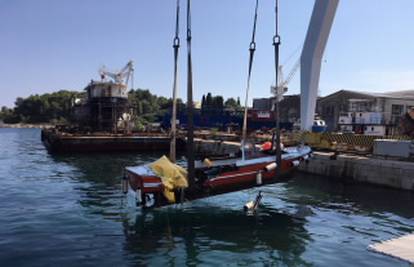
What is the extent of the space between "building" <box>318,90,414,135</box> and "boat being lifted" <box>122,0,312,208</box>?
83.2ft

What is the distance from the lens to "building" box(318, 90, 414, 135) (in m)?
42.2

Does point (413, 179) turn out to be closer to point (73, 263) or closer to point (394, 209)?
point (394, 209)

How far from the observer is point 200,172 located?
13602 millimetres

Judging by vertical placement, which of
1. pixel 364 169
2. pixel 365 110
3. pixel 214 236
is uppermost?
pixel 365 110

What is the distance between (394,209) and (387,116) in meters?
33.9

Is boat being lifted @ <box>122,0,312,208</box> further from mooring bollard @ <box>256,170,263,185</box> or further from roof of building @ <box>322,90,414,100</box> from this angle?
roof of building @ <box>322,90,414,100</box>

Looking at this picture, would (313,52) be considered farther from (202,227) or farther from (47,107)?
(47,107)

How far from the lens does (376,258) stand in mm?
10125

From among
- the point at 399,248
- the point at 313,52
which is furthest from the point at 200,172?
the point at 313,52

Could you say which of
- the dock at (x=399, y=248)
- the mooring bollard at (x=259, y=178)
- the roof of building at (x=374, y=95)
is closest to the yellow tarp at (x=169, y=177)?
the mooring bollard at (x=259, y=178)

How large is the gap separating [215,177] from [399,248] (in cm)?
643

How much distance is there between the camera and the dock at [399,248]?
8.43 meters

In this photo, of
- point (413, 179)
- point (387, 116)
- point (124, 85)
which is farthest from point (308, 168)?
point (124, 85)

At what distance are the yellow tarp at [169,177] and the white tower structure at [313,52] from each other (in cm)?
1715
